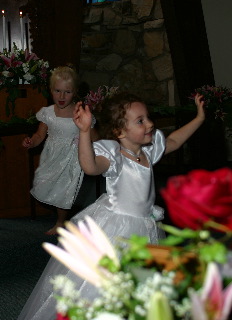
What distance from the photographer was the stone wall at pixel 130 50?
925 centimetres

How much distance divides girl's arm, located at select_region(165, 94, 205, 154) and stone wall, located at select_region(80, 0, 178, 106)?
5685mm

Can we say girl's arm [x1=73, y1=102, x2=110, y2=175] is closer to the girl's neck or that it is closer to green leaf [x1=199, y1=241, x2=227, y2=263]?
green leaf [x1=199, y1=241, x2=227, y2=263]

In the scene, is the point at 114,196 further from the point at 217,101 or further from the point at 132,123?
the point at 217,101

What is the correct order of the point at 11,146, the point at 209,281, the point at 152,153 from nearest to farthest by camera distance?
the point at 209,281, the point at 152,153, the point at 11,146

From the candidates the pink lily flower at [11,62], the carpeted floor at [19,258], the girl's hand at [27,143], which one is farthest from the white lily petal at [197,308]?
the pink lily flower at [11,62]

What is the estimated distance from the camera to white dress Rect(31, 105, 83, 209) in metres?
5.71

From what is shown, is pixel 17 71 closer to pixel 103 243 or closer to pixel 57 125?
pixel 57 125

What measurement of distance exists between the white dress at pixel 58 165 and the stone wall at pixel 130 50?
369cm

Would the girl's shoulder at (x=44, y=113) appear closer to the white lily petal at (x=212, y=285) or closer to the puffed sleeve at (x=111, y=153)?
the puffed sleeve at (x=111, y=153)

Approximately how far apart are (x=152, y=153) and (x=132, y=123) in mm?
306

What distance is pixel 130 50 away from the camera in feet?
31.4

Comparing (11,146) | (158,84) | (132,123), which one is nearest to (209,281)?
(132,123)

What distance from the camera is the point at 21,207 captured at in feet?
21.2

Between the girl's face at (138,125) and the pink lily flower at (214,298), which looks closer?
the pink lily flower at (214,298)
